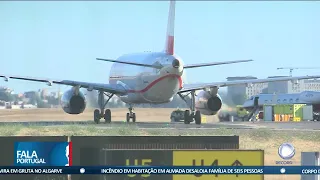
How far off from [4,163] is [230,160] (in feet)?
11.6

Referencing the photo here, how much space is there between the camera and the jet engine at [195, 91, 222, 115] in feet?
55.1

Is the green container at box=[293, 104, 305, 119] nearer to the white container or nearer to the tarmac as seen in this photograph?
the tarmac

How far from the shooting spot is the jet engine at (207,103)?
16.8 m

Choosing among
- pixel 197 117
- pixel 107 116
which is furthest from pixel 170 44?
pixel 197 117

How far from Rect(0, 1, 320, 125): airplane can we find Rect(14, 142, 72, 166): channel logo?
183 cm

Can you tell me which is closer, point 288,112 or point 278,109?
point 288,112

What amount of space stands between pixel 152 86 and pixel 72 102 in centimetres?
552

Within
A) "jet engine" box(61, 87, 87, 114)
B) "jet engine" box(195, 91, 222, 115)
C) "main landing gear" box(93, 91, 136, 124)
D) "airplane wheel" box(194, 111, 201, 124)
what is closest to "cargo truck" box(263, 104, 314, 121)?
"jet engine" box(195, 91, 222, 115)

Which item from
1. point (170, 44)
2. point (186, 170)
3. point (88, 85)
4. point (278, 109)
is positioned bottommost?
point (186, 170)

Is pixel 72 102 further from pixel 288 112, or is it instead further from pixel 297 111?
pixel 297 111

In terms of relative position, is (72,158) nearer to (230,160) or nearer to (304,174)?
(230,160)

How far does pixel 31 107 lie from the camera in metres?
14.6

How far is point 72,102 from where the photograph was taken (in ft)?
52.9

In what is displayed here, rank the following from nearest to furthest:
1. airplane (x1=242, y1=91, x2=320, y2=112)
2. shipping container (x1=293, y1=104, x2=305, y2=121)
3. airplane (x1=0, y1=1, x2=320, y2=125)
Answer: airplane (x1=0, y1=1, x2=320, y2=125) < airplane (x1=242, y1=91, x2=320, y2=112) < shipping container (x1=293, y1=104, x2=305, y2=121)
